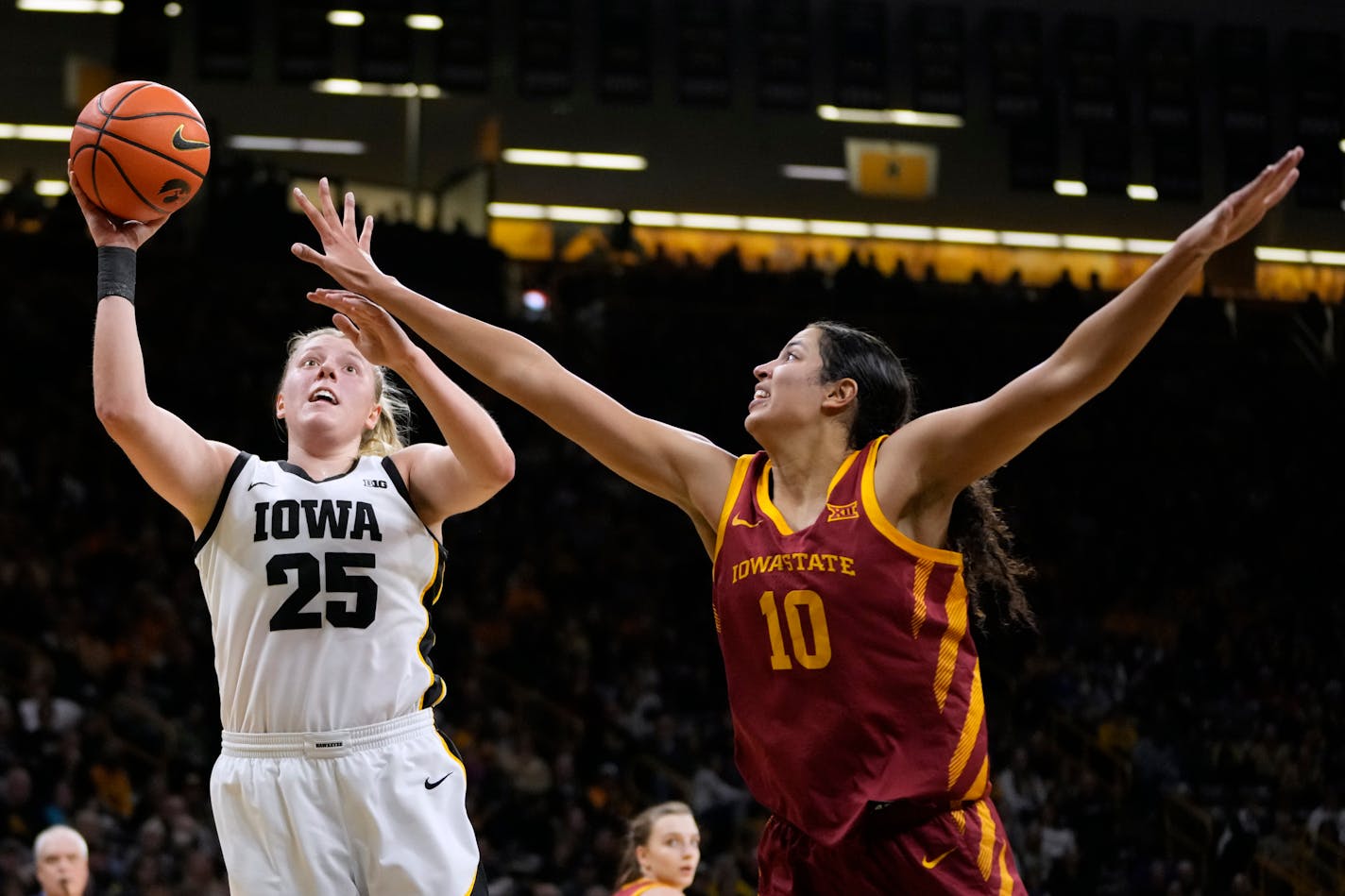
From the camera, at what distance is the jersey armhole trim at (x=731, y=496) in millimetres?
3342

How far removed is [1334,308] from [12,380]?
14951mm

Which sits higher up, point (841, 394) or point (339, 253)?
point (339, 253)

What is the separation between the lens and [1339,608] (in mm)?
16266

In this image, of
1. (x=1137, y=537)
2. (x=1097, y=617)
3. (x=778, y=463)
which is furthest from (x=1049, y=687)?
(x=778, y=463)

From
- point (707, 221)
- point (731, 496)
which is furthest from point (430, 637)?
point (707, 221)

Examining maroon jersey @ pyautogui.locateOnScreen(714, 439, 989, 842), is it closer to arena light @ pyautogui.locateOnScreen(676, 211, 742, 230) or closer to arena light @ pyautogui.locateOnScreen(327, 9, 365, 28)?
arena light @ pyautogui.locateOnScreen(327, 9, 365, 28)

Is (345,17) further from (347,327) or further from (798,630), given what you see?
(798,630)

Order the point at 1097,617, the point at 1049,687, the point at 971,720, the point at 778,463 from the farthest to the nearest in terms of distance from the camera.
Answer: the point at 1097,617 < the point at 1049,687 < the point at 778,463 < the point at 971,720

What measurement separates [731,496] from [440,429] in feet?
2.33

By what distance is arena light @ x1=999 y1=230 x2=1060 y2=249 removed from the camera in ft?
71.3

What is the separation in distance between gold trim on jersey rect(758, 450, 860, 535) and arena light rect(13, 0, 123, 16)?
56.6ft

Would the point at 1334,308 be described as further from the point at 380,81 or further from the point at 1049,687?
the point at 380,81

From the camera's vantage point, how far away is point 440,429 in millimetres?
3605

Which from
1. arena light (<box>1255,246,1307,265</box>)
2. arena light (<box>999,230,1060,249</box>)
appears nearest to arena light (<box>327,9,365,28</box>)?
arena light (<box>999,230,1060,249</box>)
